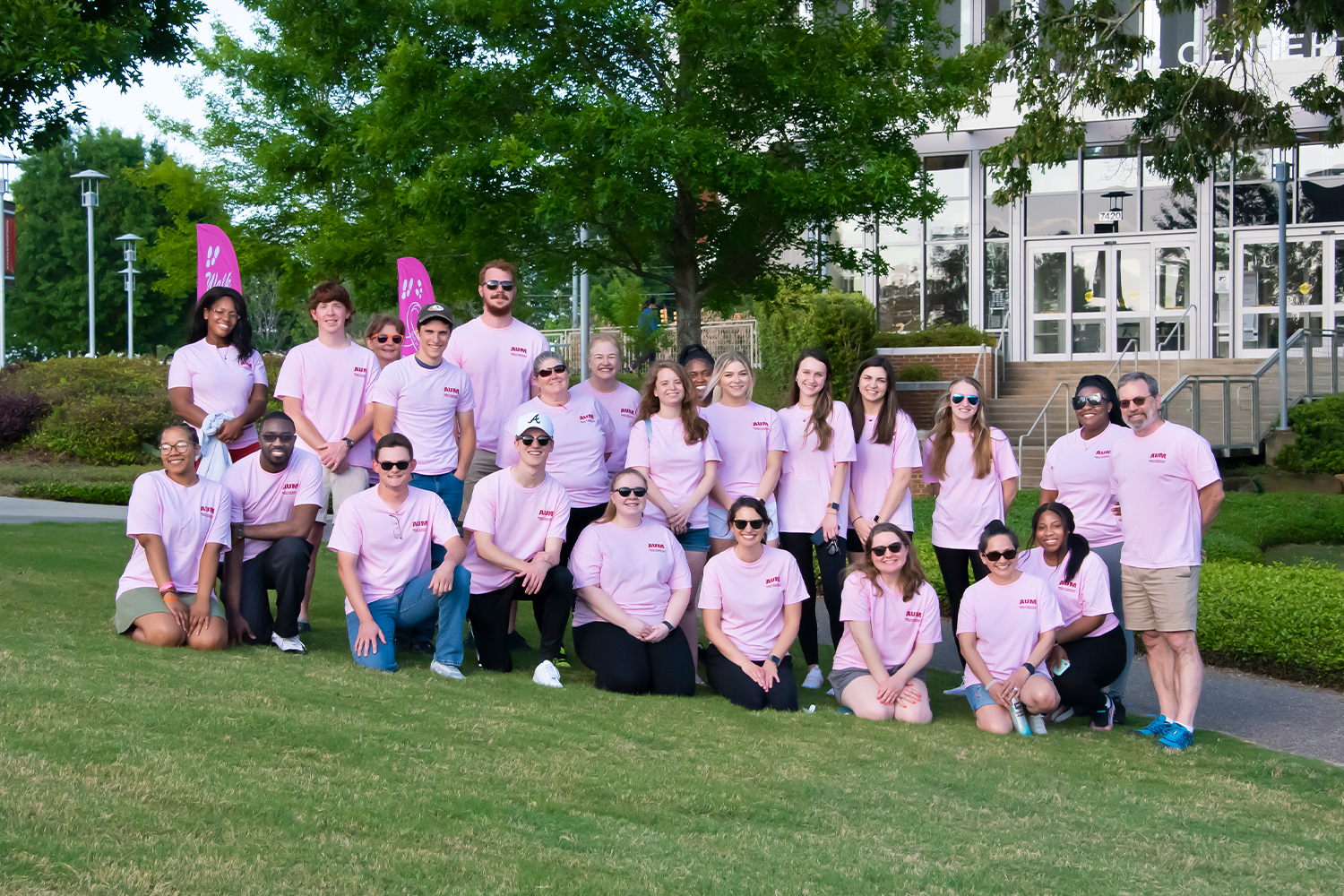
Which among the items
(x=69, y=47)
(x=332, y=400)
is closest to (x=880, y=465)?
(x=332, y=400)

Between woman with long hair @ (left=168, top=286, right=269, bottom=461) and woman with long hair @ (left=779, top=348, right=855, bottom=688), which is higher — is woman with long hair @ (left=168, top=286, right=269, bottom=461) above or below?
above

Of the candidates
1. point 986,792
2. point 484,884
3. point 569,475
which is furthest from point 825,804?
point 569,475

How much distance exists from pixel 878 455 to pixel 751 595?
132 cm

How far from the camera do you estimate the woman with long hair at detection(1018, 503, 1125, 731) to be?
6.95 metres

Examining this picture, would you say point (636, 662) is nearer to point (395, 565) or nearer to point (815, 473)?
point (395, 565)

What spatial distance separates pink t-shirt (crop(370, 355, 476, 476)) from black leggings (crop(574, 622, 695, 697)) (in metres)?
1.41

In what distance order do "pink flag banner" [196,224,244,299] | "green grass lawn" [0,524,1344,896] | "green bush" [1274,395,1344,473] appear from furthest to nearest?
"green bush" [1274,395,1344,473] → "pink flag banner" [196,224,244,299] → "green grass lawn" [0,524,1344,896]

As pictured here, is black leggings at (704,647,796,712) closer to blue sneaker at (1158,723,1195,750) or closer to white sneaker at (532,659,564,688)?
white sneaker at (532,659,564,688)

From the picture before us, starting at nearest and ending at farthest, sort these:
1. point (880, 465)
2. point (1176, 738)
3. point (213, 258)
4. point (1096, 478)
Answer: point (1176, 738)
point (1096, 478)
point (880, 465)
point (213, 258)

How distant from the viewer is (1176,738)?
6.47 m

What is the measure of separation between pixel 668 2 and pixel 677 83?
0.91 meters

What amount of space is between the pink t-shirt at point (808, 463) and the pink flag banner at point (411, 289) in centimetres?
841

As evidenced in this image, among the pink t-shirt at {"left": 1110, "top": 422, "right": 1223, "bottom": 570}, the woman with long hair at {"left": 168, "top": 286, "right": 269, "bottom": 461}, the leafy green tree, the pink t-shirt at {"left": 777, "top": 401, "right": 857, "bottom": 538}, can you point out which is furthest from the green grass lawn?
the leafy green tree

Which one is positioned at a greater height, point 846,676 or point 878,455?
point 878,455
